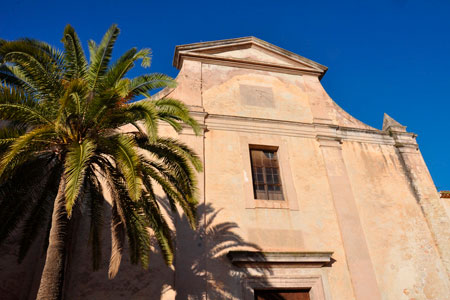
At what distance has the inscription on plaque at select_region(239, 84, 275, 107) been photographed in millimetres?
11734

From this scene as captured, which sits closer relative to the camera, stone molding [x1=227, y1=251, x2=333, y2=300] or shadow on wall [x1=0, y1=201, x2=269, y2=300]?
shadow on wall [x1=0, y1=201, x2=269, y2=300]

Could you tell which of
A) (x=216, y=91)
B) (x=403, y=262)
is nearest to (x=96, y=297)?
(x=216, y=91)

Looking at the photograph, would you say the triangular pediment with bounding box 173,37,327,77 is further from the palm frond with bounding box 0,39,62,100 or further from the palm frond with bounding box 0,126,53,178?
the palm frond with bounding box 0,126,53,178

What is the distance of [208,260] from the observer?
859 centimetres

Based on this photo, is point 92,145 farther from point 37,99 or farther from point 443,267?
point 443,267

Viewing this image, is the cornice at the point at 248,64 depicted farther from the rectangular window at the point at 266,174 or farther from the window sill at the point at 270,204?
the window sill at the point at 270,204

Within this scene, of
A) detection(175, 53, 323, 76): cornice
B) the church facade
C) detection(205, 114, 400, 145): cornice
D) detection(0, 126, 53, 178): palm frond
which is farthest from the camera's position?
detection(175, 53, 323, 76): cornice

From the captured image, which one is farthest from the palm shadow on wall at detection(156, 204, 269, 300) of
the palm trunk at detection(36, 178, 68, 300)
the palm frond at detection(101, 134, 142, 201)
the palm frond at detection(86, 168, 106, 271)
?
the palm frond at detection(101, 134, 142, 201)

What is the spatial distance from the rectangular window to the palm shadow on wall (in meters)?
1.42

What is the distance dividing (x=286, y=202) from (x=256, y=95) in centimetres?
373

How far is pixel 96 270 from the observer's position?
7766mm

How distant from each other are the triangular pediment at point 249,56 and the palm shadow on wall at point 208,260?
5227 millimetres

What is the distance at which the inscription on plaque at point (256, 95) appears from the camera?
11.7m

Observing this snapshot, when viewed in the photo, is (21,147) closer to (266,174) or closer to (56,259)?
(56,259)
